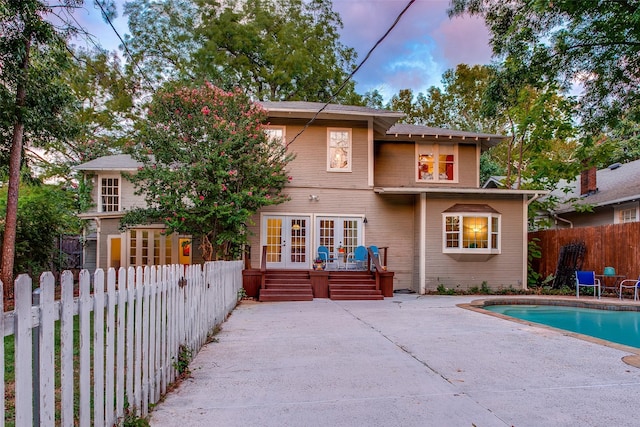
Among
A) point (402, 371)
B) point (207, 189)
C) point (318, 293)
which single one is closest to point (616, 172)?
point (318, 293)

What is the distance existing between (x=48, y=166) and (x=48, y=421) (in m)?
26.1

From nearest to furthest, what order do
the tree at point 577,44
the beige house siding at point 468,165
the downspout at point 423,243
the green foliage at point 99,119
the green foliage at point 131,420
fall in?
the green foliage at point 131,420 → the tree at point 577,44 → the downspout at point 423,243 → the beige house siding at point 468,165 → the green foliage at point 99,119

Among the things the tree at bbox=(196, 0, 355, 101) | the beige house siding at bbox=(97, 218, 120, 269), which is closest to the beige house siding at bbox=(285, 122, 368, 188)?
the beige house siding at bbox=(97, 218, 120, 269)

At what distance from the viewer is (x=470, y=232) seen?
13.4 metres

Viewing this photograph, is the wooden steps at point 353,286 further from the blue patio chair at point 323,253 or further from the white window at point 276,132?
the white window at point 276,132

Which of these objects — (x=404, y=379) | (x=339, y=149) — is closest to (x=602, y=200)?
(x=339, y=149)

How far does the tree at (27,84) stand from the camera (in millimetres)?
8594

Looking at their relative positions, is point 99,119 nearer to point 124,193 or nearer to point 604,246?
point 124,193

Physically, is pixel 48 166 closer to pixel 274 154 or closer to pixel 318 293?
pixel 274 154

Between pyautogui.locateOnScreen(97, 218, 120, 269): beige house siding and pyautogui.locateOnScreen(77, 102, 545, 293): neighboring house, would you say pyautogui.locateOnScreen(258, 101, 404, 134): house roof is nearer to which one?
pyautogui.locateOnScreen(77, 102, 545, 293): neighboring house

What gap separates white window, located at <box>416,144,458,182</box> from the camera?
585 inches

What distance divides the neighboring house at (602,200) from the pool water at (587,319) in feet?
21.2

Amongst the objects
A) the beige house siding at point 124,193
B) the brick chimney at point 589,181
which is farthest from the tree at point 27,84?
the brick chimney at point 589,181

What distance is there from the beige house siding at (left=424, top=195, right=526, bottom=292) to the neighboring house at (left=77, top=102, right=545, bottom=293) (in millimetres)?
32
